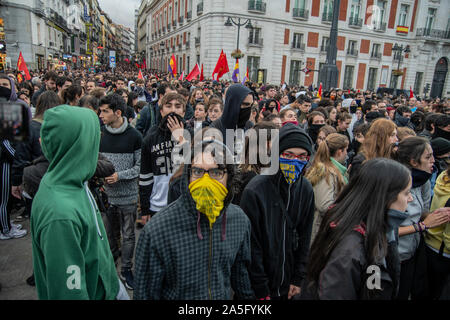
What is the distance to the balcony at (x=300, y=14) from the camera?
91.5ft

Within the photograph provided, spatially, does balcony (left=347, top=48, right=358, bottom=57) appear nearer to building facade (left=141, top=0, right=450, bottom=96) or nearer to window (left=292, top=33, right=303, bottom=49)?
building facade (left=141, top=0, right=450, bottom=96)

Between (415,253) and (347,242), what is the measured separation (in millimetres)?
1627

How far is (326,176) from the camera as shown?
2939 mm

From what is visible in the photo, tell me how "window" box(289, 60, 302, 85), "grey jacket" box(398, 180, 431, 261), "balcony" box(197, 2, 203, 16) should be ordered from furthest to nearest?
"window" box(289, 60, 302, 85)
"balcony" box(197, 2, 203, 16)
"grey jacket" box(398, 180, 431, 261)

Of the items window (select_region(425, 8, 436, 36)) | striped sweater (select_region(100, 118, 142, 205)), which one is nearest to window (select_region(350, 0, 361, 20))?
window (select_region(425, 8, 436, 36))

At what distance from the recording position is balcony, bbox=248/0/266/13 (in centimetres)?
2606

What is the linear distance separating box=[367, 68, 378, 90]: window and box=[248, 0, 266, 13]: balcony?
14645 mm

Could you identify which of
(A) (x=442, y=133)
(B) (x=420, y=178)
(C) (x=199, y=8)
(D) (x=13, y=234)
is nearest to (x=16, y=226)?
(D) (x=13, y=234)

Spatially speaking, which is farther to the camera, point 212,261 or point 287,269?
point 287,269

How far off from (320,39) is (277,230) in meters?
31.7

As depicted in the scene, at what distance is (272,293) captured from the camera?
222cm
